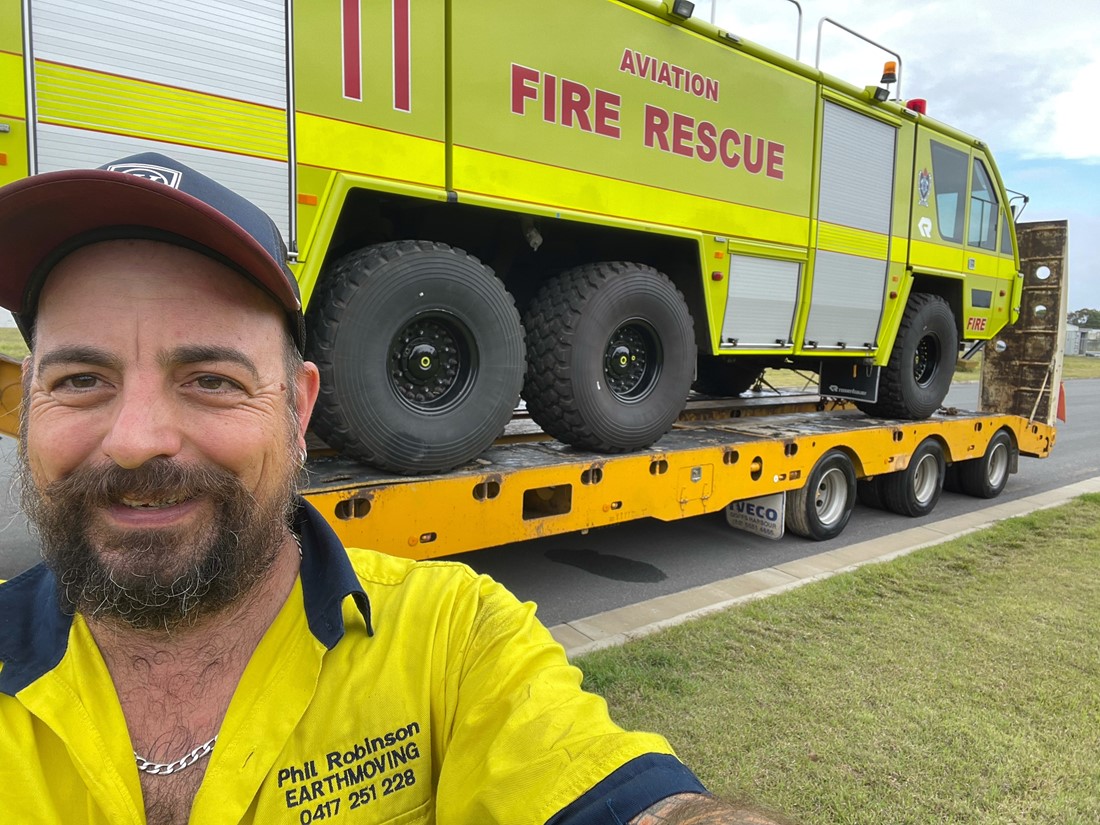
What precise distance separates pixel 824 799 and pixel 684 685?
2.72ft

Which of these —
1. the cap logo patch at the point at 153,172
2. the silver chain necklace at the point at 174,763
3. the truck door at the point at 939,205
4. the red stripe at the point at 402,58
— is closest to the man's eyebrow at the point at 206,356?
the cap logo patch at the point at 153,172

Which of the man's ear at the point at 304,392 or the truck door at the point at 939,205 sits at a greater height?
the truck door at the point at 939,205

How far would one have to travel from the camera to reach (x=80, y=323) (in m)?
1.22

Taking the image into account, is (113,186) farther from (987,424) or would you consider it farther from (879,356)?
(987,424)

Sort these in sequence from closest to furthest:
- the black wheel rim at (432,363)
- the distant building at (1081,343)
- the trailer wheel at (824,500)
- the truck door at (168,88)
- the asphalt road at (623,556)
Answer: the truck door at (168,88) → the black wheel rim at (432,363) → the asphalt road at (623,556) → the trailer wheel at (824,500) → the distant building at (1081,343)

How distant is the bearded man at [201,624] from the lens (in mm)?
1132

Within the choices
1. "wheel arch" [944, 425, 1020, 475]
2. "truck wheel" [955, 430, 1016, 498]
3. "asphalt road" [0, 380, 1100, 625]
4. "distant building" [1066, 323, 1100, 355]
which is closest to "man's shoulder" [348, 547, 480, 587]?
"asphalt road" [0, 380, 1100, 625]

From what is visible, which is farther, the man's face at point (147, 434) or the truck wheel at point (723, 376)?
the truck wheel at point (723, 376)

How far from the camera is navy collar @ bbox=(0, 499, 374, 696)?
3.93 feet

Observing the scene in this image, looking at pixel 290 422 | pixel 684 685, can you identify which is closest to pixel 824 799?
pixel 684 685

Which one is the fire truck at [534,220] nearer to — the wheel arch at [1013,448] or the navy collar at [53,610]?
the wheel arch at [1013,448]

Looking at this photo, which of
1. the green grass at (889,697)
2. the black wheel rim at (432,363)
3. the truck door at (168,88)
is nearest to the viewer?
the green grass at (889,697)

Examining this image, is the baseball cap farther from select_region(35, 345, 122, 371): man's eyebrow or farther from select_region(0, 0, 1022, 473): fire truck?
select_region(0, 0, 1022, 473): fire truck

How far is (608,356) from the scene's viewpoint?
453cm
